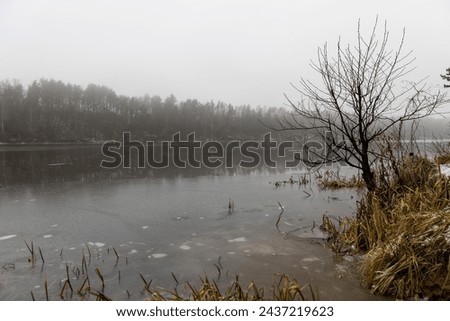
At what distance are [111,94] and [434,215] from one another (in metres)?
87.8

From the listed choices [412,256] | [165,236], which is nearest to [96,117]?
[165,236]

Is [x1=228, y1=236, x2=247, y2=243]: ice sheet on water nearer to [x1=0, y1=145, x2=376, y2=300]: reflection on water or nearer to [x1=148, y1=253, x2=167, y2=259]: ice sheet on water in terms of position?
[x1=0, y1=145, x2=376, y2=300]: reflection on water

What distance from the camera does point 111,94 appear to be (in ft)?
272

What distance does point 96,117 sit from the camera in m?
70.2

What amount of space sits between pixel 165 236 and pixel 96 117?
71.0 meters

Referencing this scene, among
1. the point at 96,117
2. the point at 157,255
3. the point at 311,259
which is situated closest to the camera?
the point at 311,259

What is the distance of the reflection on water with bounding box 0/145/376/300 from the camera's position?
168 inches

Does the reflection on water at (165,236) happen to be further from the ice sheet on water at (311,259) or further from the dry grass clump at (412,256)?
the dry grass clump at (412,256)

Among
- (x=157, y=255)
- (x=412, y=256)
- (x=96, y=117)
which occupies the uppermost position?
(x=96, y=117)

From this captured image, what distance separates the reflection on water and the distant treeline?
52352 millimetres

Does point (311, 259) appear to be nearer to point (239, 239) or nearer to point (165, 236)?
point (239, 239)

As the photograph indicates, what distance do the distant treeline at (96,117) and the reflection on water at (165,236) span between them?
52352mm

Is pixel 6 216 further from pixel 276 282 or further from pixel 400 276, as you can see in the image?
pixel 400 276

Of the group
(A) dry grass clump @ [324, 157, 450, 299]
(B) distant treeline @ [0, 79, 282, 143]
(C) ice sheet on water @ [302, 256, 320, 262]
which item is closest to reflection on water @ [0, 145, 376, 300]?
(C) ice sheet on water @ [302, 256, 320, 262]
